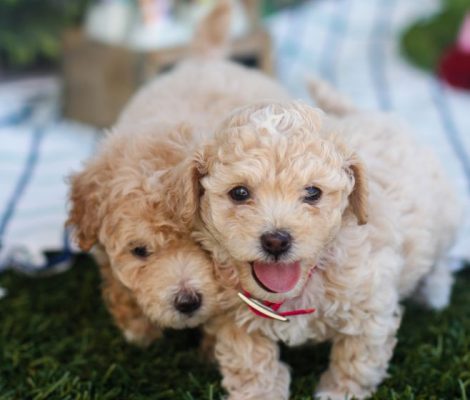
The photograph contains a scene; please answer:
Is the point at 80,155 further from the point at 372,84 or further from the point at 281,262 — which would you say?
the point at 281,262

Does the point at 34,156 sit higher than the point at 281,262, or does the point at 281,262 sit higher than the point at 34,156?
the point at 281,262

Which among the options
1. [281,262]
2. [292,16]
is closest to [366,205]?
[281,262]

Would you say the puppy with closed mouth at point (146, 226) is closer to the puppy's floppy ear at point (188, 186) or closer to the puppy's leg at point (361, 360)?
the puppy's floppy ear at point (188, 186)

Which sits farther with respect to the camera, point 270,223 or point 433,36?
point 433,36

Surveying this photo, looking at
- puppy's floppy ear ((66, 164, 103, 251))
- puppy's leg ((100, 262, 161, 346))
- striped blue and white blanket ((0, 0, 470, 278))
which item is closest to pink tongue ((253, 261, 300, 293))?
puppy's floppy ear ((66, 164, 103, 251))

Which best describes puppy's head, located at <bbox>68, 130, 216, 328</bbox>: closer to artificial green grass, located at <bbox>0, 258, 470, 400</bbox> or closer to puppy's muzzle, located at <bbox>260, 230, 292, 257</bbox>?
artificial green grass, located at <bbox>0, 258, 470, 400</bbox>

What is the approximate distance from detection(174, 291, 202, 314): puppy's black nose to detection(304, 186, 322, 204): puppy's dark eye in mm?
654

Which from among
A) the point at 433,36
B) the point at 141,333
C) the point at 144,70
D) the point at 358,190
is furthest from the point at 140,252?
the point at 433,36

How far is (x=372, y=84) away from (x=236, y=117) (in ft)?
14.3

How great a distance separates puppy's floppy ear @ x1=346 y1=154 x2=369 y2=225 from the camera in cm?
269

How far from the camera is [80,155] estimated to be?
561cm

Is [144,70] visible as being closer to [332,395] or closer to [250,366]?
[250,366]

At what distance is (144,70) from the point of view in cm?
584

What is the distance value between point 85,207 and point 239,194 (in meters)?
0.90
